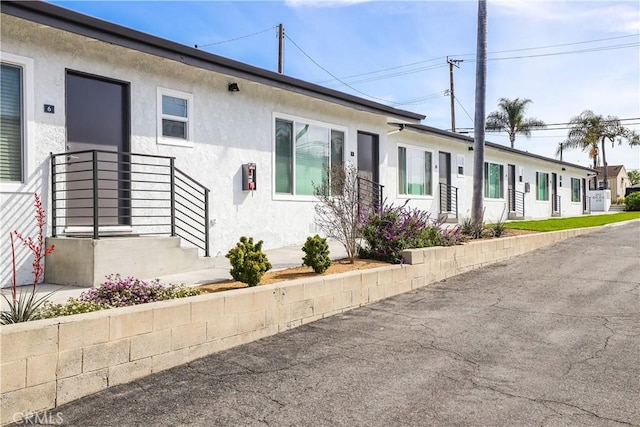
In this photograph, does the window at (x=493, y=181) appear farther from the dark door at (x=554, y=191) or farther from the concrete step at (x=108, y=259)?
the concrete step at (x=108, y=259)

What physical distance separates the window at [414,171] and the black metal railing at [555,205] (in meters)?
13.9

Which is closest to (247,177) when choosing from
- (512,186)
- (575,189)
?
(512,186)

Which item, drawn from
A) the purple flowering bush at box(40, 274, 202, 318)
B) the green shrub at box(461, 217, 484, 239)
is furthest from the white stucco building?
the green shrub at box(461, 217, 484, 239)

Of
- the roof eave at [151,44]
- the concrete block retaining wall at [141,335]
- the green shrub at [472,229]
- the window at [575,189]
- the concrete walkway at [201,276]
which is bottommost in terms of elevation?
the concrete block retaining wall at [141,335]

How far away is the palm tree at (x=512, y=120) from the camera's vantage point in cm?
4241

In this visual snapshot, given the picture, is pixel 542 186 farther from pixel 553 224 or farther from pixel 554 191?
pixel 553 224

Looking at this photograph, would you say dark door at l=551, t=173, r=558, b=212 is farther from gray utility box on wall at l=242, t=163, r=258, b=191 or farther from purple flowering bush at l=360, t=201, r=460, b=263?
gray utility box on wall at l=242, t=163, r=258, b=191

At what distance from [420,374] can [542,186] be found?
24836 mm

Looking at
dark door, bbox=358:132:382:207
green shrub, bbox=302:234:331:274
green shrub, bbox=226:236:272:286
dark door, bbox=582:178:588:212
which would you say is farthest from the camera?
dark door, bbox=582:178:588:212

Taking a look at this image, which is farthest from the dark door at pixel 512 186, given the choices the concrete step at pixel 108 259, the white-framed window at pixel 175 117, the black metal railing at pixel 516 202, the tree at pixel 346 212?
the concrete step at pixel 108 259

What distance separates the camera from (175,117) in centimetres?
862

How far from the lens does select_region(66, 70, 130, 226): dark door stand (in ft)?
23.6

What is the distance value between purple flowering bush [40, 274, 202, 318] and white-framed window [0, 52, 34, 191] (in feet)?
8.88

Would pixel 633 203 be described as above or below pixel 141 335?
above
